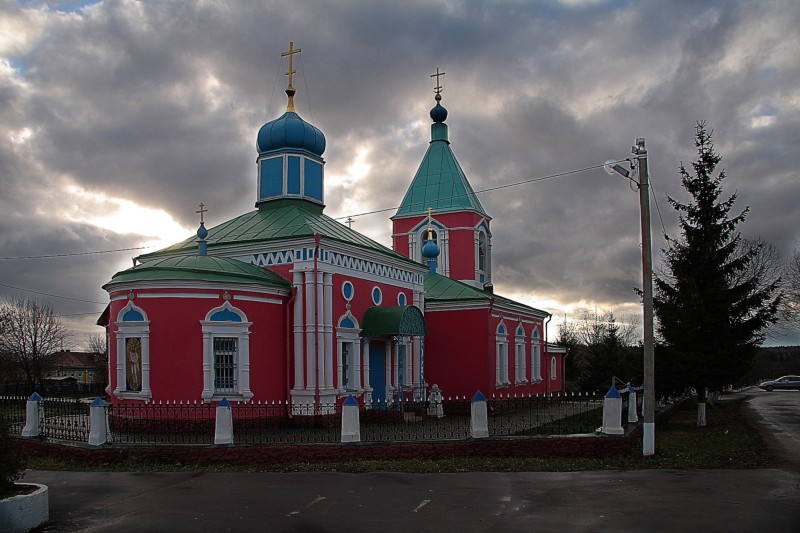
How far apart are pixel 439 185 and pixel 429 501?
21.2m

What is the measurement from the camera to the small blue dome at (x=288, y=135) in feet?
66.8

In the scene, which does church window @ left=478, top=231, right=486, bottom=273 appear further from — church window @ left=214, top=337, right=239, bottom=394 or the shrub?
the shrub

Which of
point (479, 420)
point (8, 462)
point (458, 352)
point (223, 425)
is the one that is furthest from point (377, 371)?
point (8, 462)

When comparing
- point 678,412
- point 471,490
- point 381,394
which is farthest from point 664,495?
point 678,412

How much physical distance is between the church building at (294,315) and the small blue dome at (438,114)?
6606mm

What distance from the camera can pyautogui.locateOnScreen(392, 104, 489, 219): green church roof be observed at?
29.1m

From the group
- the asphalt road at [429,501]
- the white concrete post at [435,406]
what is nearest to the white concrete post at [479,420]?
the asphalt road at [429,501]

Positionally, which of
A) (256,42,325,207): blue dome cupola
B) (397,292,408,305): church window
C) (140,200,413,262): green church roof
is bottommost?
(397,292,408,305): church window

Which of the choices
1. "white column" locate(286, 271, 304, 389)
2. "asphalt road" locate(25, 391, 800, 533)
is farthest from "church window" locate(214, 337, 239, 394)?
"asphalt road" locate(25, 391, 800, 533)

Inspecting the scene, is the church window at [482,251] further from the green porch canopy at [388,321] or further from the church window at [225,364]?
the church window at [225,364]

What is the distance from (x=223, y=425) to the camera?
12.5 m

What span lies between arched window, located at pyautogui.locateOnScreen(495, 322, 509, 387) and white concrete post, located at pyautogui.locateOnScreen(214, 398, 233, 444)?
13.9 m

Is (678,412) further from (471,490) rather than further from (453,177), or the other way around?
(471,490)

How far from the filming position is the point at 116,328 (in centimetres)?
1570
